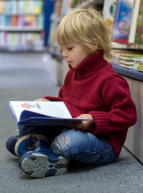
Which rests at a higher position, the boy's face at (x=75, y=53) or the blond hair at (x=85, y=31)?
the blond hair at (x=85, y=31)

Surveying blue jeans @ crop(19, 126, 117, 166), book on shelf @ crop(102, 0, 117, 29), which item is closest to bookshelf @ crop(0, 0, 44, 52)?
book on shelf @ crop(102, 0, 117, 29)

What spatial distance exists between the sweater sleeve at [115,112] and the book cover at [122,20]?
1.98ft

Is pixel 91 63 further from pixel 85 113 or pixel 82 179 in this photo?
pixel 82 179

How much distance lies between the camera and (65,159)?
43.3 inches

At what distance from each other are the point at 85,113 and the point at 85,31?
305 mm

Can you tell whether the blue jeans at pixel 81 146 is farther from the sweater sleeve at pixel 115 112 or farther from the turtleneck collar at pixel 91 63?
the turtleneck collar at pixel 91 63

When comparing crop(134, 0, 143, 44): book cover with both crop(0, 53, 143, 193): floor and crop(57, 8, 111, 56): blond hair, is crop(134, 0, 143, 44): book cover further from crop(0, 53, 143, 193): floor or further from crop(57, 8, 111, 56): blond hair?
crop(0, 53, 143, 193): floor

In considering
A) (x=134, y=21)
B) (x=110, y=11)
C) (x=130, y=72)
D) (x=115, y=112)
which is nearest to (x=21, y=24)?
(x=110, y=11)

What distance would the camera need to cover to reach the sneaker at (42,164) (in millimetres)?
1044

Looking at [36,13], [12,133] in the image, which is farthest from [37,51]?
[12,133]

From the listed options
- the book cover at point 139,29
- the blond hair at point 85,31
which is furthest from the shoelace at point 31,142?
the book cover at point 139,29

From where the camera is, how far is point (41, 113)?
1.05 metres

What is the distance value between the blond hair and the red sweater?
47 millimetres

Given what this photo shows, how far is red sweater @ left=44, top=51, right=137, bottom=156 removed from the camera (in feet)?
3.57
